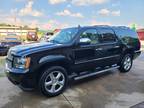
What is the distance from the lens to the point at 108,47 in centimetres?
613

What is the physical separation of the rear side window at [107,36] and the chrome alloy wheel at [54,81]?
1.90 m

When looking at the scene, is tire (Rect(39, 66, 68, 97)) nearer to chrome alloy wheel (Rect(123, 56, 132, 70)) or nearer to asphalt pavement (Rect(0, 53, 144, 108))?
asphalt pavement (Rect(0, 53, 144, 108))

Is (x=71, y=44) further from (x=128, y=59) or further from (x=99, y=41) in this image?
(x=128, y=59)

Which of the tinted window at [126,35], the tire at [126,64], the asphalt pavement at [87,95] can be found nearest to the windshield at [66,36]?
the asphalt pavement at [87,95]

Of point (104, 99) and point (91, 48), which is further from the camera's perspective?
point (91, 48)

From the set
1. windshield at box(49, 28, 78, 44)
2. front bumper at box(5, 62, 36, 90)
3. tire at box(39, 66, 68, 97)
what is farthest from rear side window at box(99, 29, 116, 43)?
front bumper at box(5, 62, 36, 90)

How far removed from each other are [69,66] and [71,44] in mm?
579

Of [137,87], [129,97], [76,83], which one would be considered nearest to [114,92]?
[129,97]

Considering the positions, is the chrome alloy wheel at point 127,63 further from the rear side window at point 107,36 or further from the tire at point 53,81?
the tire at point 53,81

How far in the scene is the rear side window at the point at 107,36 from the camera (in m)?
6.04

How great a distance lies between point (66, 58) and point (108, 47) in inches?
71.1

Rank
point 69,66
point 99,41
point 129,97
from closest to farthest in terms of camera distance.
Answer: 1. point 129,97
2. point 69,66
3. point 99,41

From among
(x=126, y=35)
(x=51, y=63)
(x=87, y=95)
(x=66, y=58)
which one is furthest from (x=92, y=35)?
(x=126, y=35)

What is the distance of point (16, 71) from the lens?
4371mm
